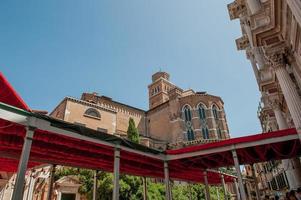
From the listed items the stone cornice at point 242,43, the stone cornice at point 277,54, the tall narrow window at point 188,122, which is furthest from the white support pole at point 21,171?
the tall narrow window at point 188,122

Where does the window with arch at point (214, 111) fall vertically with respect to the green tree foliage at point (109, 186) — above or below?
above

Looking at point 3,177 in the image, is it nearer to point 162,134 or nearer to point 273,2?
point 273,2

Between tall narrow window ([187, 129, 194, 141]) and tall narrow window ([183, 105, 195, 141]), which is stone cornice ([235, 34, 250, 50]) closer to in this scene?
tall narrow window ([183, 105, 195, 141])

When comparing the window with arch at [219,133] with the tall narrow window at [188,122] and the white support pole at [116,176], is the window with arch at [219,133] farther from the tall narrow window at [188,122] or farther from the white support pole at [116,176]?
the white support pole at [116,176]

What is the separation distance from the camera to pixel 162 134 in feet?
142

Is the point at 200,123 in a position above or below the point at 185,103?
below

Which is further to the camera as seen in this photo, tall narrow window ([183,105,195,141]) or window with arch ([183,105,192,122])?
window with arch ([183,105,192,122])

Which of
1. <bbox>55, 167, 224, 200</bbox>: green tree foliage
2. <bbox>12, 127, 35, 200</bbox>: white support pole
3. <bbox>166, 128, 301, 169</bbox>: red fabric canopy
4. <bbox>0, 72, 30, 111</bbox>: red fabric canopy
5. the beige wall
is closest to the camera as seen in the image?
<bbox>12, 127, 35, 200</bbox>: white support pole

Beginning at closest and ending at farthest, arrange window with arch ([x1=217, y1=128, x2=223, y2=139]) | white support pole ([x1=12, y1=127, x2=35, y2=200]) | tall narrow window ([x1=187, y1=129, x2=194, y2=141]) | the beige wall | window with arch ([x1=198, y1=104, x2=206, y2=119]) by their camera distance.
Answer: white support pole ([x1=12, y1=127, x2=35, y2=200]), the beige wall, window with arch ([x1=217, y1=128, x2=223, y2=139]), tall narrow window ([x1=187, y1=129, x2=194, y2=141]), window with arch ([x1=198, y1=104, x2=206, y2=119])

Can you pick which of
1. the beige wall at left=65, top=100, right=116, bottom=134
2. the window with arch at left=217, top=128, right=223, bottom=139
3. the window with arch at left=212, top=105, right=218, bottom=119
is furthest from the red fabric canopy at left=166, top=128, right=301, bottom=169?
the window with arch at left=212, top=105, right=218, bottom=119

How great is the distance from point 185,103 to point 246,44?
22.0 meters

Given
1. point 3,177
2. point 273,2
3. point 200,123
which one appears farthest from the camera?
point 200,123

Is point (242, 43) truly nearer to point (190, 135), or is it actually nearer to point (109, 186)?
point (109, 186)

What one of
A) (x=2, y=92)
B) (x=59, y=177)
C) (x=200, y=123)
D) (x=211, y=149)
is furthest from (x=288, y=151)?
(x=200, y=123)
